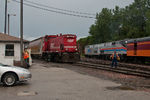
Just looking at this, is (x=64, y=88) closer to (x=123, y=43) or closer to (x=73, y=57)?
(x=73, y=57)

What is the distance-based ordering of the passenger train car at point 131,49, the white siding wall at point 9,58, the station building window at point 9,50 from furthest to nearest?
the passenger train car at point 131,49 → the station building window at point 9,50 → the white siding wall at point 9,58

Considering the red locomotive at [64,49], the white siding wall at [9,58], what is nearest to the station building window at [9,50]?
the white siding wall at [9,58]

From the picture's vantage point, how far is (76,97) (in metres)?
8.09

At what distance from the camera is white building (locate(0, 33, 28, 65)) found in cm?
1972

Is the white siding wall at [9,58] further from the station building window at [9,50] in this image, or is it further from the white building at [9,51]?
the station building window at [9,50]

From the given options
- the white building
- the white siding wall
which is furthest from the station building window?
the white siding wall

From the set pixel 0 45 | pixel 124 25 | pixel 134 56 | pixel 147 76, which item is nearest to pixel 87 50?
pixel 124 25

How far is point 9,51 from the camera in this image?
20.0m

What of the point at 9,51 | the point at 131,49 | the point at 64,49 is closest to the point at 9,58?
the point at 9,51

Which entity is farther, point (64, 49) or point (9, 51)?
point (64, 49)

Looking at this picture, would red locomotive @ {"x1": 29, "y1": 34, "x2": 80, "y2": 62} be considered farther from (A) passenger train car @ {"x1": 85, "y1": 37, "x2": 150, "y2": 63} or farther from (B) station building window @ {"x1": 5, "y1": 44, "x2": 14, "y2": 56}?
(B) station building window @ {"x1": 5, "y1": 44, "x2": 14, "y2": 56}

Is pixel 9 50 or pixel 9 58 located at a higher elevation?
pixel 9 50

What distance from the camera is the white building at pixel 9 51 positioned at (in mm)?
19719

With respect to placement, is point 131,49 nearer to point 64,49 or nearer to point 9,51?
point 64,49
